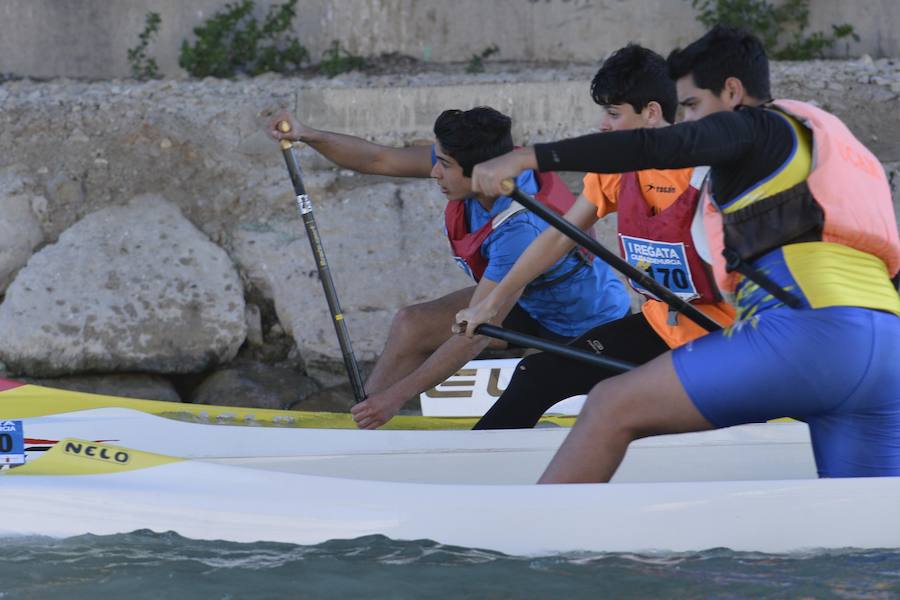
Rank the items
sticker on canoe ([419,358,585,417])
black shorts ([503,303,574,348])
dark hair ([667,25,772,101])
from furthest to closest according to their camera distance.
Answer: sticker on canoe ([419,358,585,417]), black shorts ([503,303,574,348]), dark hair ([667,25,772,101])

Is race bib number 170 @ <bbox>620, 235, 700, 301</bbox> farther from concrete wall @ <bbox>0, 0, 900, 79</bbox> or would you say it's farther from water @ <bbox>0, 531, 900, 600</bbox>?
concrete wall @ <bbox>0, 0, 900, 79</bbox>

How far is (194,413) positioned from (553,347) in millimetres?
1467

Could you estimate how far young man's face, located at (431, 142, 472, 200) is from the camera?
431cm

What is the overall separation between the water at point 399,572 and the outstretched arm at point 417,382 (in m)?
1.14

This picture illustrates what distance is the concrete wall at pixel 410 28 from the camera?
7.82 m

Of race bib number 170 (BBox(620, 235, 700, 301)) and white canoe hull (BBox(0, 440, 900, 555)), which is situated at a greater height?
race bib number 170 (BBox(620, 235, 700, 301))

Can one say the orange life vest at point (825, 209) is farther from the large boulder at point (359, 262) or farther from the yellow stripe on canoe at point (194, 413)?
the large boulder at point (359, 262)

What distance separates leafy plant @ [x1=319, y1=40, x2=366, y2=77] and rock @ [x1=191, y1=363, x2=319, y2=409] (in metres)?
1.93

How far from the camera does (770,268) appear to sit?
3074mm

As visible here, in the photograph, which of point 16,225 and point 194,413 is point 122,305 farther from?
point 194,413

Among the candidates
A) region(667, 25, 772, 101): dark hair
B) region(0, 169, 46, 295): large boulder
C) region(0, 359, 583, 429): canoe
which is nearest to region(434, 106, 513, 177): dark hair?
region(0, 359, 583, 429): canoe

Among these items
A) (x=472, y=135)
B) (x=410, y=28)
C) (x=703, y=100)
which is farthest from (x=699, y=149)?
(x=410, y=28)

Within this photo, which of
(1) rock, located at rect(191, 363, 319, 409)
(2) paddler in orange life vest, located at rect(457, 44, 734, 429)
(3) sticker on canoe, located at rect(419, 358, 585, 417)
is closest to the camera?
(2) paddler in orange life vest, located at rect(457, 44, 734, 429)

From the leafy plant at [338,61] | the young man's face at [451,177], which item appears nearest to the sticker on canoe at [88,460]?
the young man's face at [451,177]
